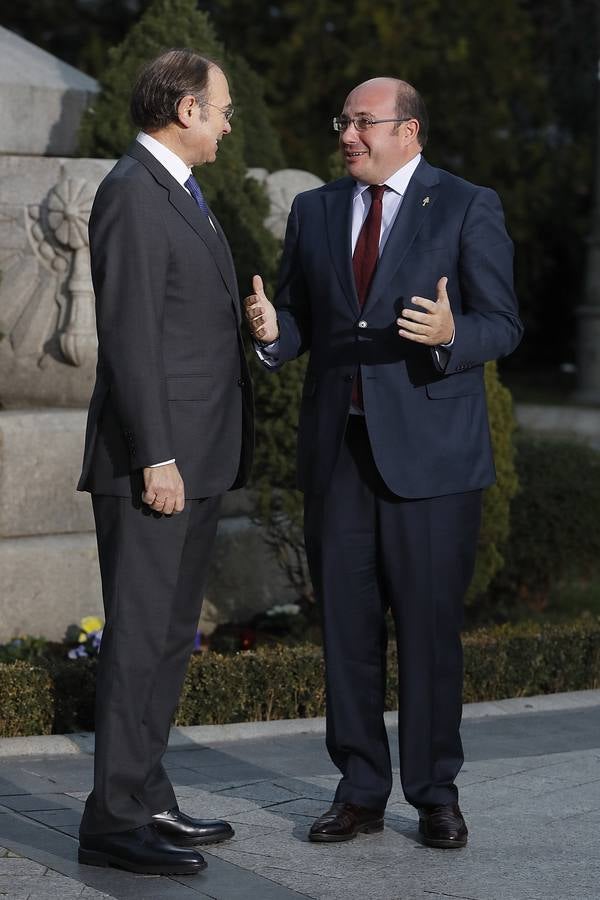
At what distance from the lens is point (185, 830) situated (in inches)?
163

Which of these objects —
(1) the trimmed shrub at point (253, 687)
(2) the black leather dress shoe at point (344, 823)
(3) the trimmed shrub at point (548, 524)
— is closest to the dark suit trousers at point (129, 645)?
(2) the black leather dress shoe at point (344, 823)

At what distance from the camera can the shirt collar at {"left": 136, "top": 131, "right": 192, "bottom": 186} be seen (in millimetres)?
4047

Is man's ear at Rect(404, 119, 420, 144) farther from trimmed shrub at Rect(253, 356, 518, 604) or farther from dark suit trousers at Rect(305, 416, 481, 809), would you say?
trimmed shrub at Rect(253, 356, 518, 604)

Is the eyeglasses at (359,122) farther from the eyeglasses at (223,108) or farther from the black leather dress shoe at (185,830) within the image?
the black leather dress shoe at (185,830)

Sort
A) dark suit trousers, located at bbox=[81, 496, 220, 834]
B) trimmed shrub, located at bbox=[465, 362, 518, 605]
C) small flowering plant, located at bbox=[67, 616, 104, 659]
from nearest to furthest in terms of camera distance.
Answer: dark suit trousers, located at bbox=[81, 496, 220, 834] → small flowering plant, located at bbox=[67, 616, 104, 659] → trimmed shrub, located at bbox=[465, 362, 518, 605]

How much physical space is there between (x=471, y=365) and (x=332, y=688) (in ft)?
3.12

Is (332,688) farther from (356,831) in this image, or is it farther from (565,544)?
(565,544)

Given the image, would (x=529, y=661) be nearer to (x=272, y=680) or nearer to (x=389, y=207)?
(x=272, y=680)

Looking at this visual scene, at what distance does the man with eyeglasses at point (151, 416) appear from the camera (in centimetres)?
392

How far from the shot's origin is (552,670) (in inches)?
260

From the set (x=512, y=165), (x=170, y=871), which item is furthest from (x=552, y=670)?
(x=512, y=165)

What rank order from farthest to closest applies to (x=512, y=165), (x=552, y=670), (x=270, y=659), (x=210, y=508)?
(x=512, y=165), (x=552, y=670), (x=270, y=659), (x=210, y=508)

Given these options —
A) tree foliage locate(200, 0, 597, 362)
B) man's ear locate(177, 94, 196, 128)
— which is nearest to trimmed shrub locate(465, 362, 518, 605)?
man's ear locate(177, 94, 196, 128)

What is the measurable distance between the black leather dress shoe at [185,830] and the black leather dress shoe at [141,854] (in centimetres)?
12
